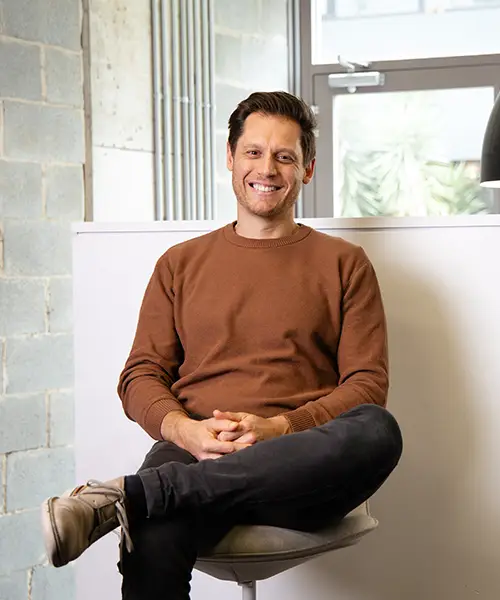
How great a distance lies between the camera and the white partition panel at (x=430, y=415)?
2359 mm

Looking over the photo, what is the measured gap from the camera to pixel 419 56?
480 centimetres

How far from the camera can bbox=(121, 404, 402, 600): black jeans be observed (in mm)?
1669

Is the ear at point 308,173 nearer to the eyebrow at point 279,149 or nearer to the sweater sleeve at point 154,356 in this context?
the eyebrow at point 279,149

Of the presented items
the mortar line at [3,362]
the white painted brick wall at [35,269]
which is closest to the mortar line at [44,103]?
the white painted brick wall at [35,269]

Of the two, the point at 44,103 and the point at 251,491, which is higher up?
the point at 44,103

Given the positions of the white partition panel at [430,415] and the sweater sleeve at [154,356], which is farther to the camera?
the white partition panel at [430,415]

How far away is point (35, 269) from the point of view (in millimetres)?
3314

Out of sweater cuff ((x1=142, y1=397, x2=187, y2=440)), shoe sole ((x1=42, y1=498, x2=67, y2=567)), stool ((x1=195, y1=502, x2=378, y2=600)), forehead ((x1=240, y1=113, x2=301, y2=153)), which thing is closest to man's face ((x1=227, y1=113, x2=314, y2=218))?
forehead ((x1=240, y1=113, x2=301, y2=153))

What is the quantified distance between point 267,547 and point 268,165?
2.55 feet

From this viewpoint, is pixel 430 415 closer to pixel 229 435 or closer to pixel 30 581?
pixel 229 435

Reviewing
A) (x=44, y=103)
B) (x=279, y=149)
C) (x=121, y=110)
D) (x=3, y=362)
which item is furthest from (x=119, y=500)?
(x=121, y=110)

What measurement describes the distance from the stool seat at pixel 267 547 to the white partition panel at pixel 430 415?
2.04ft

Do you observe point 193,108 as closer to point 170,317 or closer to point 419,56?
point 419,56

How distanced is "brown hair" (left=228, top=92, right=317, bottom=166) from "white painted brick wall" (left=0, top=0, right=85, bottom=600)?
1257 millimetres
